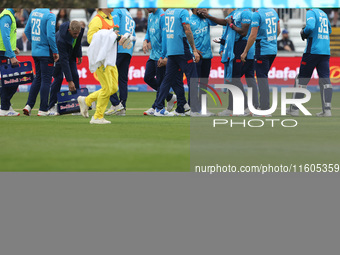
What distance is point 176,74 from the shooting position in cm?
1484

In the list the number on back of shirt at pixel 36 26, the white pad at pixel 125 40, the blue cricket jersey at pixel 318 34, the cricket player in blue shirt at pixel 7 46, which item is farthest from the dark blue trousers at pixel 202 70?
Answer: the cricket player in blue shirt at pixel 7 46

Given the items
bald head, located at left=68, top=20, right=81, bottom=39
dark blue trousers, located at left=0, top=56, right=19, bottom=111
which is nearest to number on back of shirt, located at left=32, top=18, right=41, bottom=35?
bald head, located at left=68, top=20, right=81, bottom=39

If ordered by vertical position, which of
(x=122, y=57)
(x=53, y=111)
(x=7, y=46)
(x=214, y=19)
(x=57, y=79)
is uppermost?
(x=214, y=19)

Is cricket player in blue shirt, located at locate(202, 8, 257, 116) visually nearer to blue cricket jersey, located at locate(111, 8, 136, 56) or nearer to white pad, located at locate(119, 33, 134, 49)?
blue cricket jersey, located at locate(111, 8, 136, 56)

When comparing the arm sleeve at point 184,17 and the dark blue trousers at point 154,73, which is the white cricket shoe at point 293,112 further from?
the arm sleeve at point 184,17

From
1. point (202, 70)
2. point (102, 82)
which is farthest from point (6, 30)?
point (202, 70)

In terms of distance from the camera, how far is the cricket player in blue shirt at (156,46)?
15281 millimetres

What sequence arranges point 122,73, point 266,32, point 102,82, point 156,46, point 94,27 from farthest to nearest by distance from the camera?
point 156,46, point 122,73, point 266,32, point 94,27, point 102,82

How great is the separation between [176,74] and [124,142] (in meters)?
4.57

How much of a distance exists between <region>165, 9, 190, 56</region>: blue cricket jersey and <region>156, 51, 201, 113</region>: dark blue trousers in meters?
0.11

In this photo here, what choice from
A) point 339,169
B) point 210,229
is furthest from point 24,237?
point 339,169

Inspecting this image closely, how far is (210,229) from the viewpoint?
5.59 metres

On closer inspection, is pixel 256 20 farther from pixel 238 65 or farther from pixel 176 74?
pixel 176 74

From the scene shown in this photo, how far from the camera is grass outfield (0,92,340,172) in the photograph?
8641 millimetres
